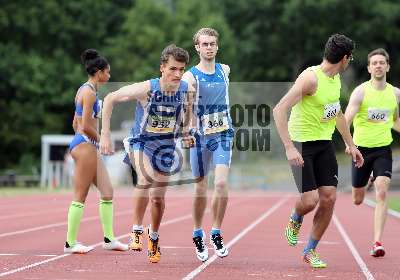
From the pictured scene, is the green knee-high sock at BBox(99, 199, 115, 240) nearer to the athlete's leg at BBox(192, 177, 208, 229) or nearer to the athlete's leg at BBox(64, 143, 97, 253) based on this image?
the athlete's leg at BBox(64, 143, 97, 253)

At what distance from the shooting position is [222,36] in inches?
2117

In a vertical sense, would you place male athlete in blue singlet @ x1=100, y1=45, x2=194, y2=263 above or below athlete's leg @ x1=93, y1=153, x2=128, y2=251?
above

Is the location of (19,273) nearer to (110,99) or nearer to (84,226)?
(110,99)

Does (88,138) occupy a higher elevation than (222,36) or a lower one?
lower

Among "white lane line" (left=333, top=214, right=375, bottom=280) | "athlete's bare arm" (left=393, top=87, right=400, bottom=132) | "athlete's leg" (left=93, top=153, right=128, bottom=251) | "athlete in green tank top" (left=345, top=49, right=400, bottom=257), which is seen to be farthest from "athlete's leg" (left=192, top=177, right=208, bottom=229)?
"athlete's bare arm" (left=393, top=87, right=400, bottom=132)

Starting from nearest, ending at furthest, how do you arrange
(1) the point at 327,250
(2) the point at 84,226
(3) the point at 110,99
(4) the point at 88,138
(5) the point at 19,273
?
(5) the point at 19,273 → (3) the point at 110,99 → (4) the point at 88,138 → (1) the point at 327,250 → (2) the point at 84,226

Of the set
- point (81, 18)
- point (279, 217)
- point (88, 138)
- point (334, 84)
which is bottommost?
point (279, 217)

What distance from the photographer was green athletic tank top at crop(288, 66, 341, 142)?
29.4ft

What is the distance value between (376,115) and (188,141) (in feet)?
9.73

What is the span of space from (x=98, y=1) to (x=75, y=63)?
3801mm

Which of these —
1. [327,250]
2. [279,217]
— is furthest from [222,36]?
[327,250]

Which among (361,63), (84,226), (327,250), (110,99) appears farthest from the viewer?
(361,63)

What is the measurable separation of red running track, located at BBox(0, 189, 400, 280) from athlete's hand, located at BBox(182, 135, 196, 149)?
3.70 ft

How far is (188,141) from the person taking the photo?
9164 millimetres
